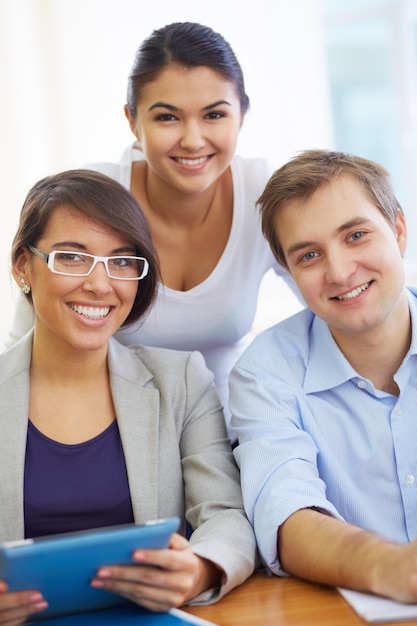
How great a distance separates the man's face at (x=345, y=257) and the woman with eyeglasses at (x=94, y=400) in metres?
0.34

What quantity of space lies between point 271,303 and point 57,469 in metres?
3.10

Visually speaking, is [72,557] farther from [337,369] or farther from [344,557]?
[337,369]

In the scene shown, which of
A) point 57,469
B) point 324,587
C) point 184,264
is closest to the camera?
point 324,587

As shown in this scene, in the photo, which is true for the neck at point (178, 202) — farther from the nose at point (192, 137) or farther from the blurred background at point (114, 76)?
the blurred background at point (114, 76)

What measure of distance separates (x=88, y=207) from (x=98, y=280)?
→ 164 mm

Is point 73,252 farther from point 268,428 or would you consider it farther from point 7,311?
point 7,311

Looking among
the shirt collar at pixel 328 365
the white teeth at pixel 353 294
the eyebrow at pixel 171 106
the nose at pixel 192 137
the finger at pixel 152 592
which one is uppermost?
the eyebrow at pixel 171 106

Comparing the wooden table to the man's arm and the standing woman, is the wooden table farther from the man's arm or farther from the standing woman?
the standing woman

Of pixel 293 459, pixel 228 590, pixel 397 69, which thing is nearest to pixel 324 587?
pixel 228 590

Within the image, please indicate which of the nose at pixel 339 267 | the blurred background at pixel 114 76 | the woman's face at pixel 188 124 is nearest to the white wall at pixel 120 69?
the blurred background at pixel 114 76

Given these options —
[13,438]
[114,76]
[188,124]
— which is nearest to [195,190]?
[188,124]

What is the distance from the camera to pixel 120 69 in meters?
4.73

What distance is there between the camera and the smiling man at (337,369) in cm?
176

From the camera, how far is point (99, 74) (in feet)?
15.5
